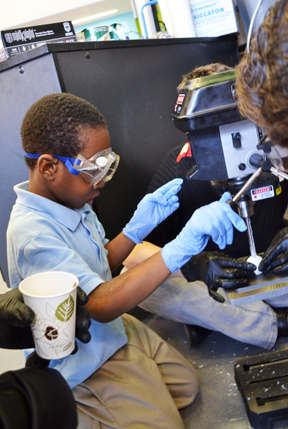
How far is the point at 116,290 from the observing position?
3.76ft

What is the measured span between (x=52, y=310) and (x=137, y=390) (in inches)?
22.1

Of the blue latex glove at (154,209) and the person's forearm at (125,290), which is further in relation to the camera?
the blue latex glove at (154,209)

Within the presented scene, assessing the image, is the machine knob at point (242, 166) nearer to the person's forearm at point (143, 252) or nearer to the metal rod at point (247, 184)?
the metal rod at point (247, 184)

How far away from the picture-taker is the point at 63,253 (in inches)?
44.4

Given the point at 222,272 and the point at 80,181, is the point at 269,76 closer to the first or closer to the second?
the point at 222,272

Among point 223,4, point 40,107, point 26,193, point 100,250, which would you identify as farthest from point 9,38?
point 223,4

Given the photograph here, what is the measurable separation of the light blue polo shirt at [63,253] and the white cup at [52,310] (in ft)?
0.51

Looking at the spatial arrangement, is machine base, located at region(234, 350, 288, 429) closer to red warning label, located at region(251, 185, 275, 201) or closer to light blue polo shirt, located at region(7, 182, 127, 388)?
light blue polo shirt, located at region(7, 182, 127, 388)

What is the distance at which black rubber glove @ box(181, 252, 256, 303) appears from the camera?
1101mm

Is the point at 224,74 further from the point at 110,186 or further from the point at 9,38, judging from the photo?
the point at 9,38

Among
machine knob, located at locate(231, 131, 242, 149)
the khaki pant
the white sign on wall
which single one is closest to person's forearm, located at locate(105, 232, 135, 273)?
the khaki pant

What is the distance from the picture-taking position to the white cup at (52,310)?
84cm

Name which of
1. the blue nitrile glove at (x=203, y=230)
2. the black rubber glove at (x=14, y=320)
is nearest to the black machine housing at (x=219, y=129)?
the blue nitrile glove at (x=203, y=230)

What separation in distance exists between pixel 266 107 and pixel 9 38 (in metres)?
1.42
